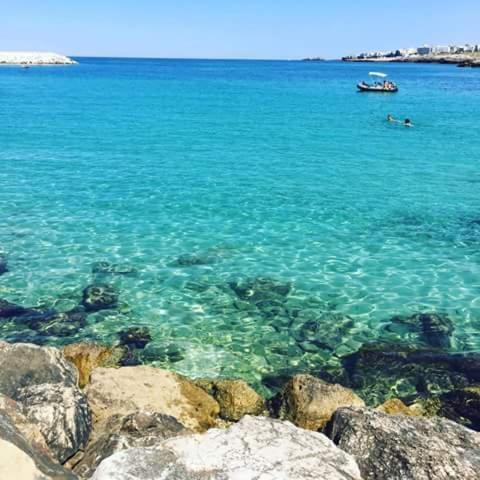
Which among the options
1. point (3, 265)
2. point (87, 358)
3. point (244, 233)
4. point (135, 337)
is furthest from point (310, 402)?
point (3, 265)

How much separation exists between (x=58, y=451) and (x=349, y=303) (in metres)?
11.4

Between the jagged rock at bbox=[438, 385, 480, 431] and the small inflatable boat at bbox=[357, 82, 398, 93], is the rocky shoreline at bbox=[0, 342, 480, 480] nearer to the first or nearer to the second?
the jagged rock at bbox=[438, 385, 480, 431]

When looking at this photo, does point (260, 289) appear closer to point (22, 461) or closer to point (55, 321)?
point (55, 321)

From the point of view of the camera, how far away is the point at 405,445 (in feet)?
25.8

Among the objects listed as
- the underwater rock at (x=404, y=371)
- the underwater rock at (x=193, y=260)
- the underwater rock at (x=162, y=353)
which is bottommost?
the underwater rock at (x=404, y=371)

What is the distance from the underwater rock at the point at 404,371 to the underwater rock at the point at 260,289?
389 cm

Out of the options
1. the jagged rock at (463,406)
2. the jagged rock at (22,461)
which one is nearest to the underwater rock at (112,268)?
the jagged rock at (463,406)

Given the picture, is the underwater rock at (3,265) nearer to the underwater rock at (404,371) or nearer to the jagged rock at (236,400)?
the jagged rock at (236,400)

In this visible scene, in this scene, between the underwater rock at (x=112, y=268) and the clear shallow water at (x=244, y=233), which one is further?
the underwater rock at (x=112, y=268)

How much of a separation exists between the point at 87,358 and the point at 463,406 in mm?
8893

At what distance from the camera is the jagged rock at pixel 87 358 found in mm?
12727

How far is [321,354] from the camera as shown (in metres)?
15.2

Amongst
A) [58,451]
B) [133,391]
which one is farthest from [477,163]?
[58,451]

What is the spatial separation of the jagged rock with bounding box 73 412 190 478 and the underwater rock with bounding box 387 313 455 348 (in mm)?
9283
